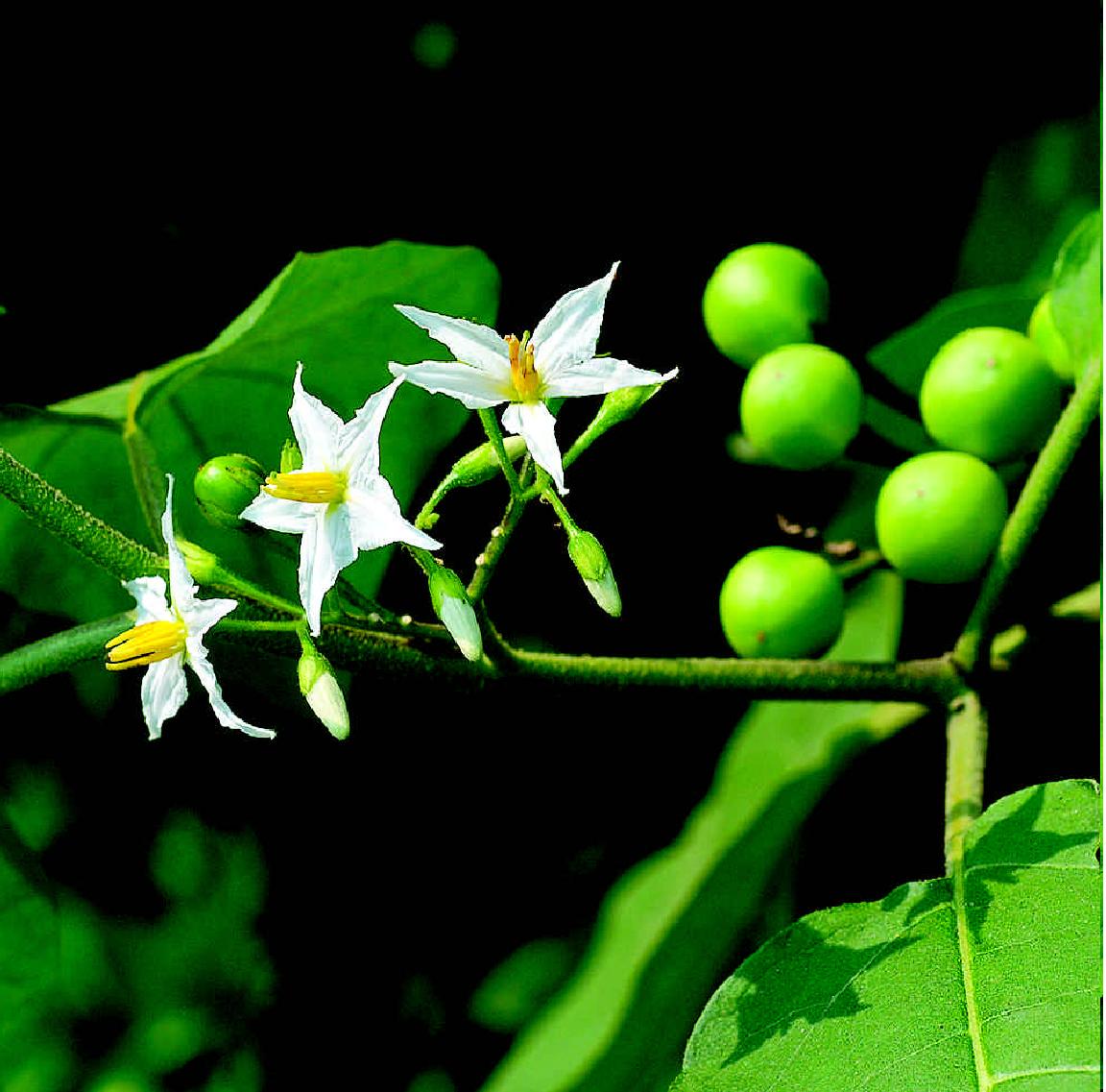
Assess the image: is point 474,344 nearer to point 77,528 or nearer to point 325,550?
point 325,550

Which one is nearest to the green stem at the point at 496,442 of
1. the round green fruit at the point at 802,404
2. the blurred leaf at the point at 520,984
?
the round green fruit at the point at 802,404

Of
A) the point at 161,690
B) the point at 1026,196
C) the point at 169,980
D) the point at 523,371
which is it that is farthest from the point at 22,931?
the point at 1026,196

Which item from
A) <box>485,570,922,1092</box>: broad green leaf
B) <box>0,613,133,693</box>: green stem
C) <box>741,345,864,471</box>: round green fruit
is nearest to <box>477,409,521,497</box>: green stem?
<box>0,613,133,693</box>: green stem

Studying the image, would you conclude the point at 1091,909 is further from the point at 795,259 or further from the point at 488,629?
the point at 795,259

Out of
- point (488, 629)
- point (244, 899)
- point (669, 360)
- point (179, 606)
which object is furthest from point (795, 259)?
point (244, 899)

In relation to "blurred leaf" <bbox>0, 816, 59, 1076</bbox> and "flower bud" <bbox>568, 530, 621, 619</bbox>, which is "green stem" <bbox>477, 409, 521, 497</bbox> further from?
"blurred leaf" <bbox>0, 816, 59, 1076</bbox>

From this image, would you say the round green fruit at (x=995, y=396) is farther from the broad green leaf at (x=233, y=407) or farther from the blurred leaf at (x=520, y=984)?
the blurred leaf at (x=520, y=984)
